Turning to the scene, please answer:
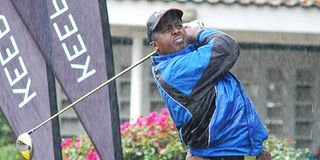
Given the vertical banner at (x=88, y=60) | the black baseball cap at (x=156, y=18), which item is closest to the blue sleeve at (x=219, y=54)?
the black baseball cap at (x=156, y=18)

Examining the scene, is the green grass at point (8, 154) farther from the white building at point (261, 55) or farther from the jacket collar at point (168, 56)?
the jacket collar at point (168, 56)

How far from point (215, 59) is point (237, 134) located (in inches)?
17.7

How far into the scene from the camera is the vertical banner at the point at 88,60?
13.1 feet

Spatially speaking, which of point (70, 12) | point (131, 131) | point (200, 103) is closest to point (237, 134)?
point (200, 103)

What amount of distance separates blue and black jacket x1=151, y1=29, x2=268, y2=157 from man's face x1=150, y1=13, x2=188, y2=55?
59 millimetres

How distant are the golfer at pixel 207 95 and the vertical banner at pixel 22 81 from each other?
72.0 inches

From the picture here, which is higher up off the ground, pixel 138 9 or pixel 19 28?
pixel 19 28

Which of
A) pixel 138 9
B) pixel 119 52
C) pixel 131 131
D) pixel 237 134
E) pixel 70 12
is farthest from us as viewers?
pixel 119 52

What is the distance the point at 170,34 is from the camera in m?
2.79

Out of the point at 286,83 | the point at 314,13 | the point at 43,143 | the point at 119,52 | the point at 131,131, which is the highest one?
the point at 43,143

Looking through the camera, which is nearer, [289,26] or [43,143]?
[43,143]

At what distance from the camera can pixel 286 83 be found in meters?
9.55

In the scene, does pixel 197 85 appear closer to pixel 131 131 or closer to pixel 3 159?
pixel 131 131

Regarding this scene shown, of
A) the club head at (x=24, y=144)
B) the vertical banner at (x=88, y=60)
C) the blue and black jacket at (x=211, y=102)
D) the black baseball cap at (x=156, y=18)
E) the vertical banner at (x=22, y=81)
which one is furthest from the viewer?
the vertical banner at (x=22, y=81)
